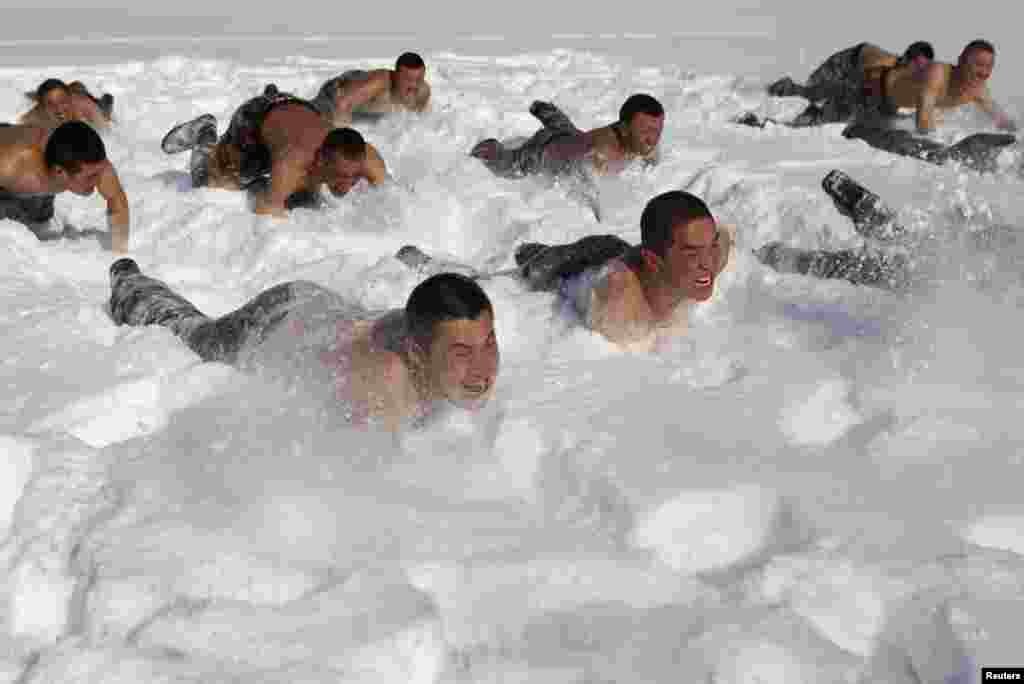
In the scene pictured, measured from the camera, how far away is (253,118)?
15.7 feet

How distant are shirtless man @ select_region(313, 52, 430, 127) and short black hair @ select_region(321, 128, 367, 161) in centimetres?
201

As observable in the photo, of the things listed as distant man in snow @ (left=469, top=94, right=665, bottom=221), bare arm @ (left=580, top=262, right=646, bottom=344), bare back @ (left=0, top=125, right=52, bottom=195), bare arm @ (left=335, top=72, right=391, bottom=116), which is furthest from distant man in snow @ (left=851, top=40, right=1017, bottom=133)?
bare back @ (left=0, top=125, right=52, bottom=195)

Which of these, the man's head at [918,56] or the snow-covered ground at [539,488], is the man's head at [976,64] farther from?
the snow-covered ground at [539,488]

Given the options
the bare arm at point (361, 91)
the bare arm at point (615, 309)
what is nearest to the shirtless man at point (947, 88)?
the bare arm at point (361, 91)

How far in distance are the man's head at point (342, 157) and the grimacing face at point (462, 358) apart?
2.15 m

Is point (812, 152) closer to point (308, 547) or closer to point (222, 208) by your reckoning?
point (222, 208)

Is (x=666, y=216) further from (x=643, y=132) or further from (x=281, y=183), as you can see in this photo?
(x=281, y=183)

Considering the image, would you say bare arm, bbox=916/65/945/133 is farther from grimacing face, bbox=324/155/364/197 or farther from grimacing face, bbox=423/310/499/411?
grimacing face, bbox=423/310/499/411

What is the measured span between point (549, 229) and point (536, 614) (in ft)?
8.79

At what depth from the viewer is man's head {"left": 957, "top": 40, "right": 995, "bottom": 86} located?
6121 mm

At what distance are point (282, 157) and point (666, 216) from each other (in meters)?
2.14

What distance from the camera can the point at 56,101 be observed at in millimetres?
5711

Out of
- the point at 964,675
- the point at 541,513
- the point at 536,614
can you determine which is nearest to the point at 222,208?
the point at 541,513

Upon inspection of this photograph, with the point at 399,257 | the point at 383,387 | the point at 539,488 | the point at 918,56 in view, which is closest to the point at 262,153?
the point at 399,257
